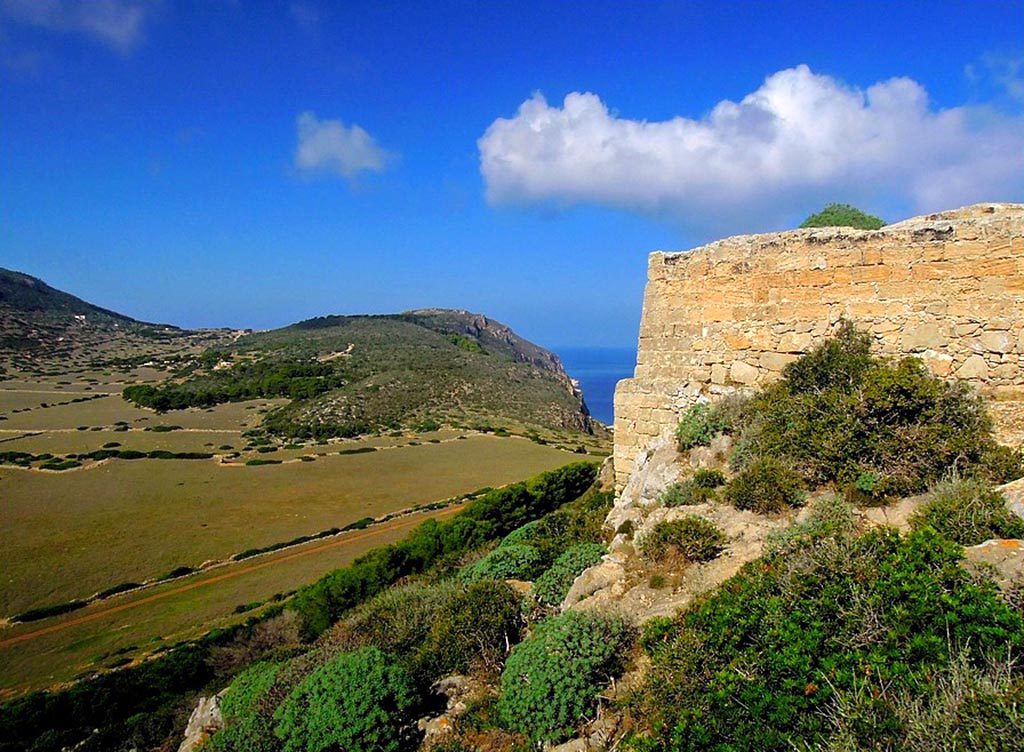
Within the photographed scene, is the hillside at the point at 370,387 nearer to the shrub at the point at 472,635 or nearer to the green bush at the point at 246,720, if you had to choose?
the green bush at the point at 246,720

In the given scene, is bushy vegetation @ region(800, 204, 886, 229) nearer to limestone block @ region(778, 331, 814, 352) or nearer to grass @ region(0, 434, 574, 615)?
limestone block @ region(778, 331, 814, 352)

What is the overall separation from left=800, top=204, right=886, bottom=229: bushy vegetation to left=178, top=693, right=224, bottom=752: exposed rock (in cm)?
A: 1270

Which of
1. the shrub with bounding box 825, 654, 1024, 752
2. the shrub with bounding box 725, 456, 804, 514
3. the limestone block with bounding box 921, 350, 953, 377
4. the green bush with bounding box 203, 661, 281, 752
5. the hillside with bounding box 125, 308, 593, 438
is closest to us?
the shrub with bounding box 825, 654, 1024, 752

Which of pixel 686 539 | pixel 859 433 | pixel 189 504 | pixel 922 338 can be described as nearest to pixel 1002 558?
pixel 859 433

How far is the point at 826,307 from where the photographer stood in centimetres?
802

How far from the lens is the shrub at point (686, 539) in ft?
21.6

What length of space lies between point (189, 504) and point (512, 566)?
2723 centimetres

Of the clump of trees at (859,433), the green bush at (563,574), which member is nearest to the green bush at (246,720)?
the green bush at (563,574)

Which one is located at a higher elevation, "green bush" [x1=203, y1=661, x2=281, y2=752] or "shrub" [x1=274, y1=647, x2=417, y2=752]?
"shrub" [x1=274, y1=647, x2=417, y2=752]

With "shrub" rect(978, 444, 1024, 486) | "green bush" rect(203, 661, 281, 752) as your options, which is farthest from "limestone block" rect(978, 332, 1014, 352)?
"green bush" rect(203, 661, 281, 752)

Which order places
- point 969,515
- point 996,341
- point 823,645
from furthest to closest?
point 996,341 → point 969,515 → point 823,645

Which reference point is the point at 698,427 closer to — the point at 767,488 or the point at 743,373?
the point at 743,373

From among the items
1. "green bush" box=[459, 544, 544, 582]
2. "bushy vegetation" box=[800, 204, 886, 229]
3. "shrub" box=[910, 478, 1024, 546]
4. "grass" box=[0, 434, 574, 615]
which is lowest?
"grass" box=[0, 434, 574, 615]

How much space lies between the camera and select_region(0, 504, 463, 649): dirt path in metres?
17.9
